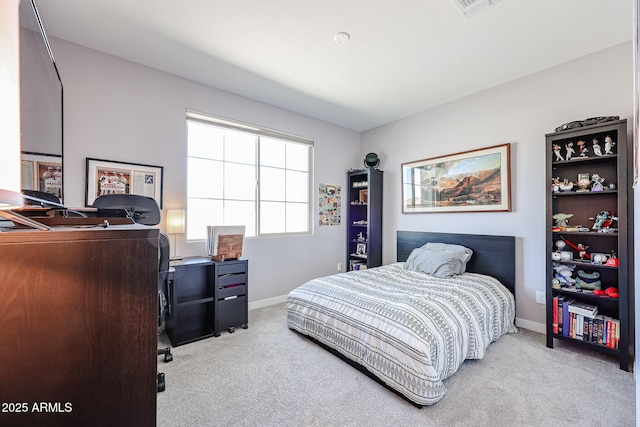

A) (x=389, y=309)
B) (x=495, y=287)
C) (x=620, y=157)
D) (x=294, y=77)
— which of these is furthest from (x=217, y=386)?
(x=620, y=157)

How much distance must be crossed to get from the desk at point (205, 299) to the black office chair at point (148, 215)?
0.32 m

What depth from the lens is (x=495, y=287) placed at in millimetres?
2684

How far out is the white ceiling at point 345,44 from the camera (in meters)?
1.90

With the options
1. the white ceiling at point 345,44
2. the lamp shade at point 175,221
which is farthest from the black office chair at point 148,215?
the white ceiling at point 345,44

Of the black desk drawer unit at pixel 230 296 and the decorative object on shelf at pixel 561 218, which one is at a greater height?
the decorative object on shelf at pixel 561 218

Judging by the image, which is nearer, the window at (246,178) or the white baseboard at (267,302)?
the window at (246,178)

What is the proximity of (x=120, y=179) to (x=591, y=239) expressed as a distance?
14.4ft

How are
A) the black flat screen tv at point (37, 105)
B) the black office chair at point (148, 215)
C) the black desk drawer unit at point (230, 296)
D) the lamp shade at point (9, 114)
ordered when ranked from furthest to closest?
the black desk drawer unit at point (230, 296) < the black office chair at point (148, 215) < the black flat screen tv at point (37, 105) < the lamp shade at point (9, 114)

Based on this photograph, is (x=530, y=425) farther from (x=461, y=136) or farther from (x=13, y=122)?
(x=461, y=136)

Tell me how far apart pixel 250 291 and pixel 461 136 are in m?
3.26

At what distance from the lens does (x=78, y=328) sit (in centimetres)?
59

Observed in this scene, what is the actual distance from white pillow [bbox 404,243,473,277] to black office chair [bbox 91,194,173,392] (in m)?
2.55

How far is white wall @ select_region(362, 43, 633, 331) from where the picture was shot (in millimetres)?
2385

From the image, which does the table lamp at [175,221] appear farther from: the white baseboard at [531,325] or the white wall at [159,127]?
the white baseboard at [531,325]
